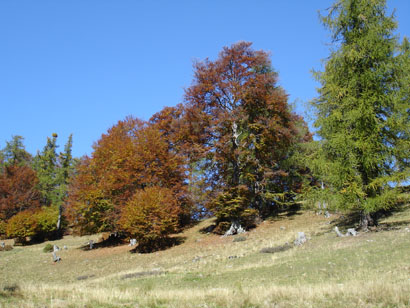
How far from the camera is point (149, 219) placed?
25.2 m

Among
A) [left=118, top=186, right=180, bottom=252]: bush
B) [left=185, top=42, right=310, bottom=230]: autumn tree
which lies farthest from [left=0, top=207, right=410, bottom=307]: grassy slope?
[left=185, top=42, right=310, bottom=230]: autumn tree

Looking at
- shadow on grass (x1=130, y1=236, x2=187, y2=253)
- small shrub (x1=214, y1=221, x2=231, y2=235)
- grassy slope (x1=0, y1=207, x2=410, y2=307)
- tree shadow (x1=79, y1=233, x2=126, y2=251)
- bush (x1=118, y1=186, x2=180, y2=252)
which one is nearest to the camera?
grassy slope (x1=0, y1=207, x2=410, y2=307)

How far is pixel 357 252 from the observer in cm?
1283

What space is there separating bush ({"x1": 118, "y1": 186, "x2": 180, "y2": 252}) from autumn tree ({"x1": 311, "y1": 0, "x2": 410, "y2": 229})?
39.3 feet

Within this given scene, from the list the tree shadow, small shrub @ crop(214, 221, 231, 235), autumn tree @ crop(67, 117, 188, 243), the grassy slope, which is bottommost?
the grassy slope

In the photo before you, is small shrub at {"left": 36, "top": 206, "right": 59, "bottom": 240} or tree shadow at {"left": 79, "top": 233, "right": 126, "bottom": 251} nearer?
tree shadow at {"left": 79, "top": 233, "right": 126, "bottom": 251}

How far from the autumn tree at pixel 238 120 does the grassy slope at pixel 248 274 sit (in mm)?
3987

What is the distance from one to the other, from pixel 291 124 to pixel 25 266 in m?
23.9

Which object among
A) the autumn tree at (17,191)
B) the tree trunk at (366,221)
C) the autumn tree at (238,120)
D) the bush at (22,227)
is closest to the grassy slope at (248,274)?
the tree trunk at (366,221)

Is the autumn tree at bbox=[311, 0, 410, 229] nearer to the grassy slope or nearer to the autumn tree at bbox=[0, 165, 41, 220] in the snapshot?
the grassy slope

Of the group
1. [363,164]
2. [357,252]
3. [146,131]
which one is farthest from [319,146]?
Result: [146,131]

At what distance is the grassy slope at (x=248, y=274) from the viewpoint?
7863 mm

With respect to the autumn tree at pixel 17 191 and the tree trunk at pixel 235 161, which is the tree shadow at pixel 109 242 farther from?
the autumn tree at pixel 17 191

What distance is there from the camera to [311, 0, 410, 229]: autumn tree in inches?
650
